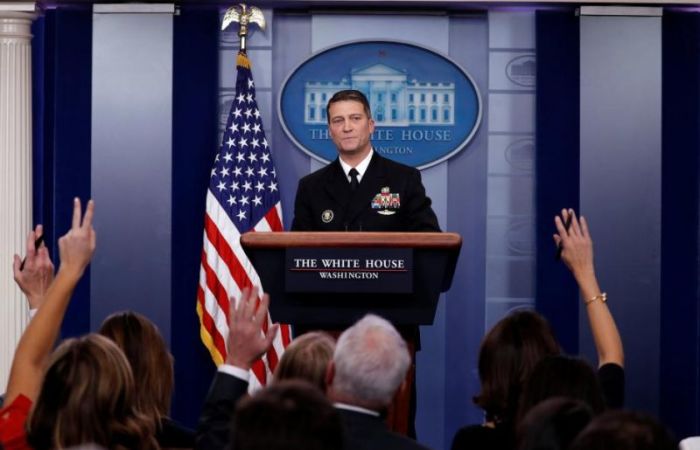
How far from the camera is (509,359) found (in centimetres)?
370

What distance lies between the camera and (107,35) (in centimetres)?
721

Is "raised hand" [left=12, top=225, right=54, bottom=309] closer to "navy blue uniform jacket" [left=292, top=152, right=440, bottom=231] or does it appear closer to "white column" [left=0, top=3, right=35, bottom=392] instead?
"navy blue uniform jacket" [left=292, top=152, right=440, bottom=231]

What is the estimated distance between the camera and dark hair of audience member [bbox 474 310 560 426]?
3627mm

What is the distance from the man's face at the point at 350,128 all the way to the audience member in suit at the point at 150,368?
1.98 meters

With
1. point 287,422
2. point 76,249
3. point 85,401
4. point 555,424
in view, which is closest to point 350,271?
point 76,249

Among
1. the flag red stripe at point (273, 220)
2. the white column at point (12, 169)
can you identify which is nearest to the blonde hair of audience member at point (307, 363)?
the flag red stripe at point (273, 220)

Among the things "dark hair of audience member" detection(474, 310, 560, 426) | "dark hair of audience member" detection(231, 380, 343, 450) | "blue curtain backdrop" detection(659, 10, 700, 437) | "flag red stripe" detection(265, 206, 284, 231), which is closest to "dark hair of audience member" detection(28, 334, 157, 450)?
"dark hair of audience member" detection(231, 380, 343, 450)

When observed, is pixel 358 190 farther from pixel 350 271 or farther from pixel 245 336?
pixel 245 336

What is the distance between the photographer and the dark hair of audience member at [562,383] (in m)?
3.13

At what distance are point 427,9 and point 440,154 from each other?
818mm

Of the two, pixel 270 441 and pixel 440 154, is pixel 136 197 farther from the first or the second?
pixel 270 441

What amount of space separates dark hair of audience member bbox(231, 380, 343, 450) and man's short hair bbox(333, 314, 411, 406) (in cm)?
70

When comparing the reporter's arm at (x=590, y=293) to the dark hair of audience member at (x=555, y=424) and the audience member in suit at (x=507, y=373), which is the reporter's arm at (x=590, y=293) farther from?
the dark hair of audience member at (x=555, y=424)

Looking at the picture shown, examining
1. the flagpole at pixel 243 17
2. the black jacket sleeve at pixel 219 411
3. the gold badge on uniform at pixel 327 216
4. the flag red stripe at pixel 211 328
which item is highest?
the flagpole at pixel 243 17
